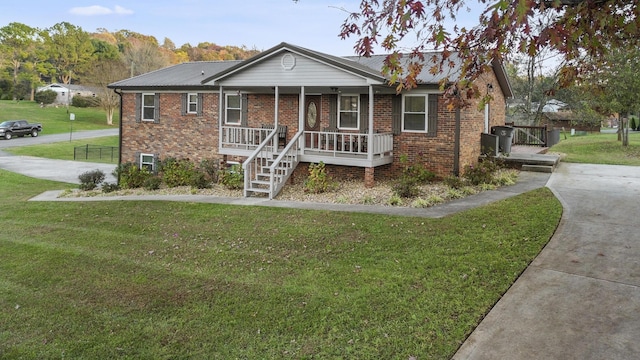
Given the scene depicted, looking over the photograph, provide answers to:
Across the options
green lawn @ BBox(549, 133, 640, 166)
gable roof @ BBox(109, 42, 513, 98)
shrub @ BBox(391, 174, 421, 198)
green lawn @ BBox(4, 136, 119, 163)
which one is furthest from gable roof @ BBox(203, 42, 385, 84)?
green lawn @ BBox(4, 136, 119, 163)

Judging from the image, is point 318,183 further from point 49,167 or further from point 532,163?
point 49,167

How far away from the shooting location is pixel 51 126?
162 ft

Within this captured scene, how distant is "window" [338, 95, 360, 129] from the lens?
15195mm

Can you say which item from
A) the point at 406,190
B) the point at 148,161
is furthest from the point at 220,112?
the point at 406,190

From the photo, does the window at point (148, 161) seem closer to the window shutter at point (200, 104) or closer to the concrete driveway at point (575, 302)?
the window shutter at point (200, 104)

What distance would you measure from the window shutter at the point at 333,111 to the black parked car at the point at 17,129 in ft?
121

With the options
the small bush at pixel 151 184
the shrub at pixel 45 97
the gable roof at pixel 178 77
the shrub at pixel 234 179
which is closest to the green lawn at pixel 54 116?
the shrub at pixel 45 97

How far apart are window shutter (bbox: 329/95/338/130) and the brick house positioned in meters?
0.03

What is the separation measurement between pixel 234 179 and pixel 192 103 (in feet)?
17.1

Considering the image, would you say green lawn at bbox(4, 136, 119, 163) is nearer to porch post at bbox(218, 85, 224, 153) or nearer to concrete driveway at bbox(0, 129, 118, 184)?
concrete driveway at bbox(0, 129, 118, 184)

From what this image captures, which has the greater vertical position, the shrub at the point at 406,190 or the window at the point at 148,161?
the window at the point at 148,161

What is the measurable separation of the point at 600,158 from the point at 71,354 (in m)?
21.2

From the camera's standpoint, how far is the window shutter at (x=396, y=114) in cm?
1427

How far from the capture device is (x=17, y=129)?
40906mm
